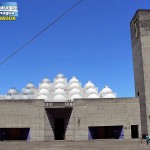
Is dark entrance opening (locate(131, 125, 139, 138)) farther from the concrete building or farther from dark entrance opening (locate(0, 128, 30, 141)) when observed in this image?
dark entrance opening (locate(0, 128, 30, 141))

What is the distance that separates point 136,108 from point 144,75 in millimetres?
5280

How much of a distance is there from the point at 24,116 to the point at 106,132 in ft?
45.2

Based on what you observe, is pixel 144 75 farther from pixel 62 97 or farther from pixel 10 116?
pixel 10 116

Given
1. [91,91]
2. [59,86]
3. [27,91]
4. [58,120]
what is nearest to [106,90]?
[91,91]

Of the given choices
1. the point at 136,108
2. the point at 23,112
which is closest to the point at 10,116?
the point at 23,112

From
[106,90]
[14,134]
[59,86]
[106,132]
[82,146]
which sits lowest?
[82,146]

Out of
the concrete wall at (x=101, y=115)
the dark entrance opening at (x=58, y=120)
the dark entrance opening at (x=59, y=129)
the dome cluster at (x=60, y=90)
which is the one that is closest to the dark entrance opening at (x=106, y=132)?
the concrete wall at (x=101, y=115)

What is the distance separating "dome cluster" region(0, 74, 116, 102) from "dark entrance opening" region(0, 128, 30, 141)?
10.6 metres

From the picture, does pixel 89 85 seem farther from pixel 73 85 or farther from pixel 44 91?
pixel 44 91

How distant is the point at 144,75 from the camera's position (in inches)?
2028

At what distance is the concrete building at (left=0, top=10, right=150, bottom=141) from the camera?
50.3 metres

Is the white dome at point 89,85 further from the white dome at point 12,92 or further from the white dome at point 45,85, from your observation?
the white dome at point 12,92

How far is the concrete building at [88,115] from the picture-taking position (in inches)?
1982

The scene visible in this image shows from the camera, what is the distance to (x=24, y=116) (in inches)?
1984
